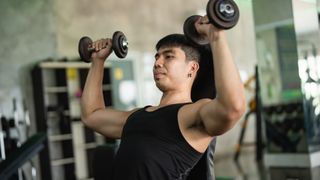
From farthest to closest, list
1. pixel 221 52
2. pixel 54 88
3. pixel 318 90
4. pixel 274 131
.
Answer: pixel 54 88
pixel 274 131
pixel 318 90
pixel 221 52

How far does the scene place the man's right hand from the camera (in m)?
1.67

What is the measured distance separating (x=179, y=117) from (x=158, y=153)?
122 millimetres

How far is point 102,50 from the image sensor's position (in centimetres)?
168

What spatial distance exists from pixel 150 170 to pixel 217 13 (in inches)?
18.9

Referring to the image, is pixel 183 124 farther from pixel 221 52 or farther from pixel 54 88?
pixel 54 88

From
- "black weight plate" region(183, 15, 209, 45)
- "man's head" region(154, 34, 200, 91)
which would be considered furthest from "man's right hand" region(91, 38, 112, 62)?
"black weight plate" region(183, 15, 209, 45)

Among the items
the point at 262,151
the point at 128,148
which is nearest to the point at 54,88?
the point at 262,151

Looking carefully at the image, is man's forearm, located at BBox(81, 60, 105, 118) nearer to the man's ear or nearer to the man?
the man

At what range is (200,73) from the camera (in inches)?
57.2

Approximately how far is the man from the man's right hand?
0.31 m

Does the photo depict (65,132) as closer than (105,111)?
No

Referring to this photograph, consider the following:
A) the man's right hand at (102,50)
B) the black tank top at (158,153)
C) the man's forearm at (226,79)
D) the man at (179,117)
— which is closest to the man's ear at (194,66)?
the man at (179,117)

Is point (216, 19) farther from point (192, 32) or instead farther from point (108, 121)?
point (108, 121)

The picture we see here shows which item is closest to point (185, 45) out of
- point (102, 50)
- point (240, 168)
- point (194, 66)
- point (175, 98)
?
point (194, 66)
